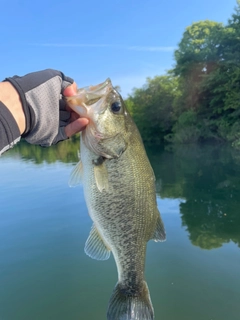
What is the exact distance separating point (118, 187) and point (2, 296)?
5.09 m

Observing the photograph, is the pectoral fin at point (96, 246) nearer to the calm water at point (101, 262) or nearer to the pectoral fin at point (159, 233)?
the pectoral fin at point (159, 233)

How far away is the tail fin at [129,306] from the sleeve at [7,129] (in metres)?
1.36

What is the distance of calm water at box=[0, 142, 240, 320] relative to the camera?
18.4 ft

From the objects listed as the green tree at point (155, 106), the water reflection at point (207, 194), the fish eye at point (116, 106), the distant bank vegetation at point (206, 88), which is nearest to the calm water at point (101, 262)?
the water reflection at point (207, 194)

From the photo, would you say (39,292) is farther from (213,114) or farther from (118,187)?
(213,114)

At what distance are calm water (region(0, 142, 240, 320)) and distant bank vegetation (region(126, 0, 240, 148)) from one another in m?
16.0

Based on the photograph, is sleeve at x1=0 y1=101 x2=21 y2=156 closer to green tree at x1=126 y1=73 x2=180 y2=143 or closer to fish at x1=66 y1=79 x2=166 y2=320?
fish at x1=66 y1=79 x2=166 y2=320

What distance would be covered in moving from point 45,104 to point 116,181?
2.28 ft

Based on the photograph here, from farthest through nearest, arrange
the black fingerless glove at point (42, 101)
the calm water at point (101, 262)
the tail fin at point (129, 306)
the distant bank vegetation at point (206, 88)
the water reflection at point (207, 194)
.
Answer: the distant bank vegetation at point (206, 88), the water reflection at point (207, 194), the calm water at point (101, 262), the tail fin at point (129, 306), the black fingerless glove at point (42, 101)

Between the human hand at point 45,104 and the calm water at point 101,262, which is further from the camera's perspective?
the calm water at point 101,262

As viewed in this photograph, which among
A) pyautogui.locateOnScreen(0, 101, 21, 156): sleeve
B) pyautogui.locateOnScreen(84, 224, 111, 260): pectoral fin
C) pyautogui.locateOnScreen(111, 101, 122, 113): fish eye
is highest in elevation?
pyautogui.locateOnScreen(111, 101, 122, 113): fish eye

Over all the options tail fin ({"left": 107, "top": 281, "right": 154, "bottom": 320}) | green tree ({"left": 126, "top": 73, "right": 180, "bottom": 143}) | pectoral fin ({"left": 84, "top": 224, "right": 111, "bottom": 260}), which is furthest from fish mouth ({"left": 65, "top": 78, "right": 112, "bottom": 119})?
green tree ({"left": 126, "top": 73, "right": 180, "bottom": 143})

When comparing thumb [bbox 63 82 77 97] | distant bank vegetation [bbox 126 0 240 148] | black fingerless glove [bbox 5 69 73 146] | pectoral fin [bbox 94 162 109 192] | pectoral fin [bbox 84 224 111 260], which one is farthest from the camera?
distant bank vegetation [bbox 126 0 240 148]

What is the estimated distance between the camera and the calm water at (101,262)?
5.62 metres
